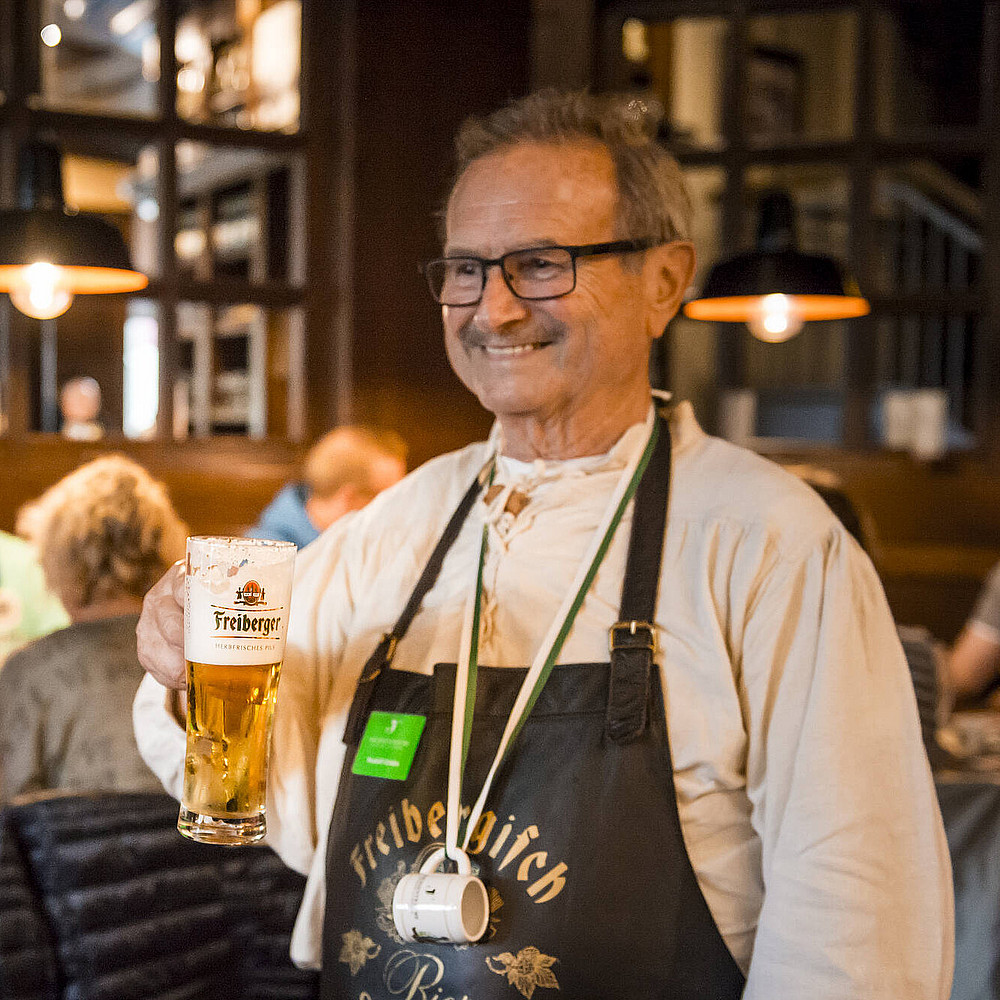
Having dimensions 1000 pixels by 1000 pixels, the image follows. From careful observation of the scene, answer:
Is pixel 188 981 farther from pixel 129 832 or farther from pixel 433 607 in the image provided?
pixel 433 607

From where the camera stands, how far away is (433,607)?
46.3 inches

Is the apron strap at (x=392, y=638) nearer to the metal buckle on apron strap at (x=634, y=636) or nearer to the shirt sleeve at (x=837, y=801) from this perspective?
the metal buckle on apron strap at (x=634, y=636)

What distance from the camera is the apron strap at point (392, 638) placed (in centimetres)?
114

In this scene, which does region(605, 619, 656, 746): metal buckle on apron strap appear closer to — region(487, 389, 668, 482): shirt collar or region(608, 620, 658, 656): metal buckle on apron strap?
region(608, 620, 658, 656): metal buckle on apron strap

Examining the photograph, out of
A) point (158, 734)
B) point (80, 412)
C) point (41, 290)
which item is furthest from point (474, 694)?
point (80, 412)

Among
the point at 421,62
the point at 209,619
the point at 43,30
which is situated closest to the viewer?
the point at 209,619

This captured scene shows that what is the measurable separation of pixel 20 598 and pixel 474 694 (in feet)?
5.49

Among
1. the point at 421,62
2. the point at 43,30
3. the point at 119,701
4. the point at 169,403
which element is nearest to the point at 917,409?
the point at 421,62

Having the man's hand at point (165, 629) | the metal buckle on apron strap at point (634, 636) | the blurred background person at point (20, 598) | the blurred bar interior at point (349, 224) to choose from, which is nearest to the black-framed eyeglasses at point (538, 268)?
the metal buckle on apron strap at point (634, 636)

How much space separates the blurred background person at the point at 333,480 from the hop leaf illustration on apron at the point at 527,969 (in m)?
0.67

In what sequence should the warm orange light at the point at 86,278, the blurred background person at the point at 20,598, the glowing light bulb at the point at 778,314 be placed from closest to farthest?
the blurred background person at the point at 20,598
the warm orange light at the point at 86,278
the glowing light bulb at the point at 778,314

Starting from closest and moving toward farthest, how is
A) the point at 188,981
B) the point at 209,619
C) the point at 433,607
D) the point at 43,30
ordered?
the point at 209,619
the point at 433,607
the point at 188,981
the point at 43,30

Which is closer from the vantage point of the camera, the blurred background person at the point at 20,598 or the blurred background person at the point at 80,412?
the blurred background person at the point at 20,598

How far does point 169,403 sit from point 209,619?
3.09 meters
